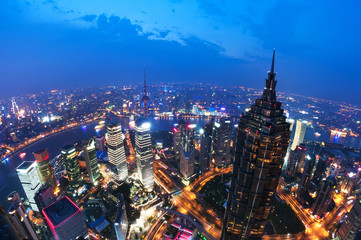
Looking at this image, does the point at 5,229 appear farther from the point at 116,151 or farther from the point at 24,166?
the point at 24,166

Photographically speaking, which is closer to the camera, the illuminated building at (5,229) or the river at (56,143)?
the illuminated building at (5,229)

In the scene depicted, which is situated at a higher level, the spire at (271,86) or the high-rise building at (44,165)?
the spire at (271,86)

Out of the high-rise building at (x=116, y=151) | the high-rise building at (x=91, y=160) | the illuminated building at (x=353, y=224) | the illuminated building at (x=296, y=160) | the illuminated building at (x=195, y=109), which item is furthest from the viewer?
the illuminated building at (x=195, y=109)

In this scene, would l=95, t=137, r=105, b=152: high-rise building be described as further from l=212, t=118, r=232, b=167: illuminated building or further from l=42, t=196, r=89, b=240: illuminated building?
l=212, t=118, r=232, b=167: illuminated building

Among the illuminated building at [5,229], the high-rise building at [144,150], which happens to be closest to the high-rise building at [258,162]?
the illuminated building at [5,229]

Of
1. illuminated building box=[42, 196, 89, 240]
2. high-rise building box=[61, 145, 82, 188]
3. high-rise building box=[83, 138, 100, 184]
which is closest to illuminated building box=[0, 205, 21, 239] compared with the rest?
illuminated building box=[42, 196, 89, 240]

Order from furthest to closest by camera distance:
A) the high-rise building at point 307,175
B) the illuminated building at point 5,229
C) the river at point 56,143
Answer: the river at point 56,143 → the high-rise building at point 307,175 → the illuminated building at point 5,229

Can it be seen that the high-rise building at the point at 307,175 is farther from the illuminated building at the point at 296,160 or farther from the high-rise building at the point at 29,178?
the high-rise building at the point at 29,178
